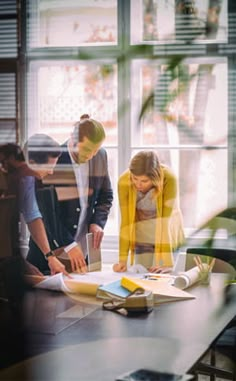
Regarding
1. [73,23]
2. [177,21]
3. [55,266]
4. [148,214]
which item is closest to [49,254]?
[55,266]

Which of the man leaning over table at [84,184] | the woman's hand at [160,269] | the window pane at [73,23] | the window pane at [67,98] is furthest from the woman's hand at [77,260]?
the window pane at [73,23]

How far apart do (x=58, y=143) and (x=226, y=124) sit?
342 mm

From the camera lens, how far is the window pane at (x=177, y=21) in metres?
0.62

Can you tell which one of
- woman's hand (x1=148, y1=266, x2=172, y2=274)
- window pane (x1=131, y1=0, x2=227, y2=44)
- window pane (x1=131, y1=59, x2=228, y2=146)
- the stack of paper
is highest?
window pane (x1=131, y1=0, x2=227, y2=44)

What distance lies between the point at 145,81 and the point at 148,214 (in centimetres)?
40

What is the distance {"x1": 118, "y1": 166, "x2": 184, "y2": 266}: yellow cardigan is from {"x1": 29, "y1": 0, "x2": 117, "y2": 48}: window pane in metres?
0.23

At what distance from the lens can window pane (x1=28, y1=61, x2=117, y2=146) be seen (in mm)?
875

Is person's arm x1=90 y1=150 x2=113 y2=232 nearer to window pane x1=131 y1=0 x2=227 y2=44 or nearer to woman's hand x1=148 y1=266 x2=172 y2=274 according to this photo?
woman's hand x1=148 y1=266 x2=172 y2=274

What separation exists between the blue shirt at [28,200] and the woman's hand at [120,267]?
0.53 feet

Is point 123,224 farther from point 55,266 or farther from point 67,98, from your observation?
point 67,98

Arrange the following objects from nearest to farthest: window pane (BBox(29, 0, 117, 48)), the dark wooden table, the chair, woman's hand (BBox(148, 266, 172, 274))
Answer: the chair → window pane (BBox(29, 0, 117, 48)) → the dark wooden table → woman's hand (BBox(148, 266, 172, 274))

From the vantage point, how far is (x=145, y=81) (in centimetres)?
79

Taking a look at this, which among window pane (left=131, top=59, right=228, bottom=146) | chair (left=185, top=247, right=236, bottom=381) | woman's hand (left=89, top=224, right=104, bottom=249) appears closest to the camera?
window pane (left=131, top=59, right=228, bottom=146)

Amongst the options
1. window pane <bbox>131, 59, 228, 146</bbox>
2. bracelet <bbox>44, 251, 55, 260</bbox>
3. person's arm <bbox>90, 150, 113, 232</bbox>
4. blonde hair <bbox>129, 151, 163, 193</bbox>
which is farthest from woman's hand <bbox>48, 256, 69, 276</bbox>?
window pane <bbox>131, 59, 228, 146</bbox>
